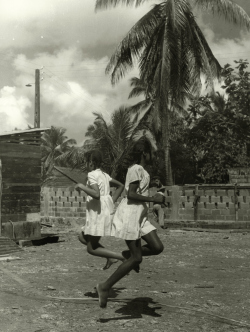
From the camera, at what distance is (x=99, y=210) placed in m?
5.92

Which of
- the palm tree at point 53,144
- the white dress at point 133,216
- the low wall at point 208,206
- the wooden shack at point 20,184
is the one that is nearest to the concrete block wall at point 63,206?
the low wall at point 208,206

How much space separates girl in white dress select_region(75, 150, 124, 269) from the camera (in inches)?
226

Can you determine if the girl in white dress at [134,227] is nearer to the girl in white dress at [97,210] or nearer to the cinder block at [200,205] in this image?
the girl in white dress at [97,210]

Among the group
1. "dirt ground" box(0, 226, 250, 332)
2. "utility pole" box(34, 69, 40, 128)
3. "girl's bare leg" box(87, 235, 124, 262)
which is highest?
"utility pole" box(34, 69, 40, 128)

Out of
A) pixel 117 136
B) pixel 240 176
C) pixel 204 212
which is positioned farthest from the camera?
pixel 117 136

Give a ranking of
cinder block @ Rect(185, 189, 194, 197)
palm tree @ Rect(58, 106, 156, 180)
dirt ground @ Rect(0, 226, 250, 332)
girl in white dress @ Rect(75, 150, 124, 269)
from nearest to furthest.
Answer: dirt ground @ Rect(0, 226, 250, 332)
girl in white dress @ Rect(75, 150, 124, 269)
cinder block @ Rect(185, 189, 194, 197)
palm tree @ Rect(58, 106, 156, 180)

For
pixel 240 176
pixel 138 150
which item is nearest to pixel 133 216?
pixel 138 150

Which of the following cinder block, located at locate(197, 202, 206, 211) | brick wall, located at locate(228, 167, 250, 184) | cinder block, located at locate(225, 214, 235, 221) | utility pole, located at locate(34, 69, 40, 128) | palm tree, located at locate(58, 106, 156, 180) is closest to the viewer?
cinder block, located at locate(225, 214, 235, 221)

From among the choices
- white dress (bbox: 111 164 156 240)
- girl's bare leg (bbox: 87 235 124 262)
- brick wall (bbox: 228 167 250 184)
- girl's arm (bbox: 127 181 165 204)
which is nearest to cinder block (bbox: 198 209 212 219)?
brick wall (bbox: 228 167 250 184)

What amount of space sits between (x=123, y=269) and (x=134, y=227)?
40 centimetres

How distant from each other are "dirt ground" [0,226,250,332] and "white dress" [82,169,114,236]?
0.73 metres

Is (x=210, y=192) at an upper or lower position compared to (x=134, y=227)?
upper

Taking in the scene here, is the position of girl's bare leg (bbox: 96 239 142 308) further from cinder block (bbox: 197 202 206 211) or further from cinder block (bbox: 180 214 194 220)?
cinder block (bbox: 180 214 194 220)

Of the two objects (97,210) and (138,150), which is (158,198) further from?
(97,210)
